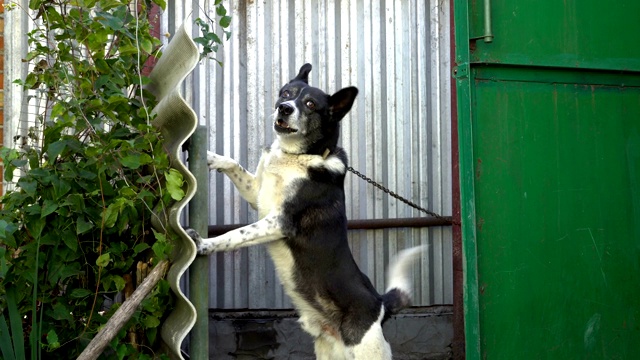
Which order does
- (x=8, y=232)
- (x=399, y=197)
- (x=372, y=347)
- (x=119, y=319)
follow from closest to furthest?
1. (x=8, y=232)
2. (x=119, y=319)
3. (x=372, y=347)
4. (x=399, y=197)

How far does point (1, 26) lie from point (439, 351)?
353cm

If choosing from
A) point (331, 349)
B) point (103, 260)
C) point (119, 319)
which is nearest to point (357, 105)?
point (331, 349)

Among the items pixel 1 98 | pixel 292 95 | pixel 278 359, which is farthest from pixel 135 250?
pixel 278 359

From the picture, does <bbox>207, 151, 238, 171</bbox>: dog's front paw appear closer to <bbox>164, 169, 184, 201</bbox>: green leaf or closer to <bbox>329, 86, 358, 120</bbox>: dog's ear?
<bbox>329, 86, 358, 120</bbox>: dog's ear

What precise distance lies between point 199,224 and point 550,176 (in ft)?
5.68

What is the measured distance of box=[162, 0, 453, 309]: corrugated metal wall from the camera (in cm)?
593

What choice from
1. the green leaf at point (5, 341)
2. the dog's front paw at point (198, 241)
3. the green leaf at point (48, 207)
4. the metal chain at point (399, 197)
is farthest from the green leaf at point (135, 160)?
the metal chain at point (399, 197)

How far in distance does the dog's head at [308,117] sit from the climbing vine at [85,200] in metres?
0.87

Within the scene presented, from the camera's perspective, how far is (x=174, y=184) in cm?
391

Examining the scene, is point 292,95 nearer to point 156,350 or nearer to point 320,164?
point 320,164

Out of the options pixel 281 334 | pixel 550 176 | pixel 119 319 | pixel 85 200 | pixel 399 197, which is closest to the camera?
pixel 119 319

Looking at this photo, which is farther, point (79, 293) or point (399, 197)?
point (399, 197)

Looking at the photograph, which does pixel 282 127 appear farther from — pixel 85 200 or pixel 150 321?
pixel 150 321

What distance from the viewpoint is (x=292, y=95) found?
4883 millimetres
